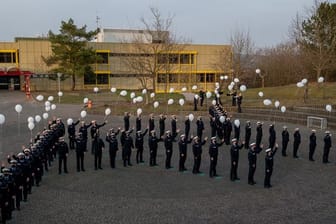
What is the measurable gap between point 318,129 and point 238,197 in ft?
44.4

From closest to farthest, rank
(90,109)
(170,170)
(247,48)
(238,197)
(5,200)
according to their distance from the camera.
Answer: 1. (5,200)
2. (238,197)
3. (170,170)
4. (90,109)
5. (247,48)

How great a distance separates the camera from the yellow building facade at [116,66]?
5009 cm

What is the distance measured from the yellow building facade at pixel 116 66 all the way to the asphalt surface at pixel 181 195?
33.1 m

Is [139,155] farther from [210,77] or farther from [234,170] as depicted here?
[210,77]

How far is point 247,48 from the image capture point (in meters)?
43.6

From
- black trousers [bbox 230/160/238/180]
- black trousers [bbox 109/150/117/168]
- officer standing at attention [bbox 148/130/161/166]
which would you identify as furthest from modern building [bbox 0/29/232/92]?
black trousers [bbox 230/160/238/180]

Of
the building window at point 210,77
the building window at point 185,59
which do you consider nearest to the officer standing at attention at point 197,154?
the building window at point 185,59

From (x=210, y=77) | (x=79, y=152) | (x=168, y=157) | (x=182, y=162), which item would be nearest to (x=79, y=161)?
(x=79, y=152)

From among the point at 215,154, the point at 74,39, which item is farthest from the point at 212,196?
the point at 74,39

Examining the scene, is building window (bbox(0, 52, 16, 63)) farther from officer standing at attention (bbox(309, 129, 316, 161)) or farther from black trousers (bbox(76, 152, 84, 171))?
officer standing at attention (bbox(309, 129, 316, 161))

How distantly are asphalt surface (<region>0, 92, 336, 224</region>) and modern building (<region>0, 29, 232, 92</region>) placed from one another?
105ft

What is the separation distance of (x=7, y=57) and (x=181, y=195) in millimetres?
45344

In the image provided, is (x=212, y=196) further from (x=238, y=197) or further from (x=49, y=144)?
(x=49, y=144)

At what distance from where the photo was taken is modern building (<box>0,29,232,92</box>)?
49969 millimetres
